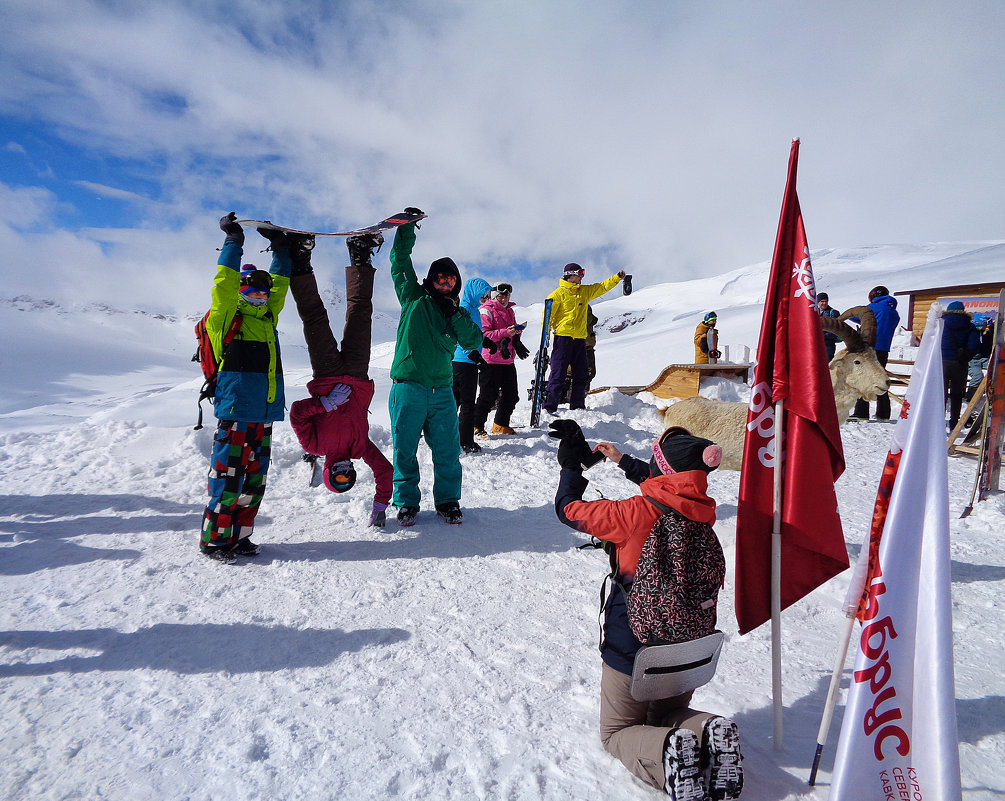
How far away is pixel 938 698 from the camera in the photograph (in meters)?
1.55

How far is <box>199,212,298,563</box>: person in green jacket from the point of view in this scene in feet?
10.9

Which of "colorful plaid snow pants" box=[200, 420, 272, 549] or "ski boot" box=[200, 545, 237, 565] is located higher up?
"colorful plaid snow pants" box=[200, 420, 272, 549]

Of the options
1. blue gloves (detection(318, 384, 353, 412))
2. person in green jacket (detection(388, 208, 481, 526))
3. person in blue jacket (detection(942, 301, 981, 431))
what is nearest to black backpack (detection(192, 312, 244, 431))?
blue gloves (detection(318, 384, 353, 412))

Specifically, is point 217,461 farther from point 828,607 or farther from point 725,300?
point 725,300

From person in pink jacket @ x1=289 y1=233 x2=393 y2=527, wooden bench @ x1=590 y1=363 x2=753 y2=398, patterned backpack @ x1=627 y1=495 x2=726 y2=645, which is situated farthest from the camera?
wooden bench @ x1=590 y1=363 x2=753 y2=398

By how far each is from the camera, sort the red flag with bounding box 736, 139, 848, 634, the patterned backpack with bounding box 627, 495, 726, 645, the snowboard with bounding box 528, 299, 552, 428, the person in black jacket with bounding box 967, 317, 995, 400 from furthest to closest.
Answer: the person in black jacket with bounding box 967, 317, 995, 400, the snowboard with bounding box 528, 299, 552, 428, the red flag with bounding box 736, 139, 848, 634, the patterned backpack with bounding box 627, 495, 726, 645

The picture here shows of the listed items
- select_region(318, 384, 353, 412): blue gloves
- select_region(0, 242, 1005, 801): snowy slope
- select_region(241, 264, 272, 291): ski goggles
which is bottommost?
select_region(0, 242, 1005, 801): snowy slope

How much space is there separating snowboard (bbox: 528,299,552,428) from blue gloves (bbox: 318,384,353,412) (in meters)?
4.54

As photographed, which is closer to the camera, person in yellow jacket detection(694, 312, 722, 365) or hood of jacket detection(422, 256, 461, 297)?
hood of jacket detection(422, 256, 461, 297)

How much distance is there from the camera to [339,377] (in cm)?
389

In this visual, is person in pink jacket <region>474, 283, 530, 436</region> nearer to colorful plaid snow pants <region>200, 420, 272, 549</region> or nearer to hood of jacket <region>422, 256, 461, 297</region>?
hood of jacket <region>422, 256, 461, 297</region>

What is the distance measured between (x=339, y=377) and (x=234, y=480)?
3.34 feet

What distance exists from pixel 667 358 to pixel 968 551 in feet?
66.7

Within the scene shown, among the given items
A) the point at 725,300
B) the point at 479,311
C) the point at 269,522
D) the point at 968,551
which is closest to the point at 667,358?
the point at 479,311
